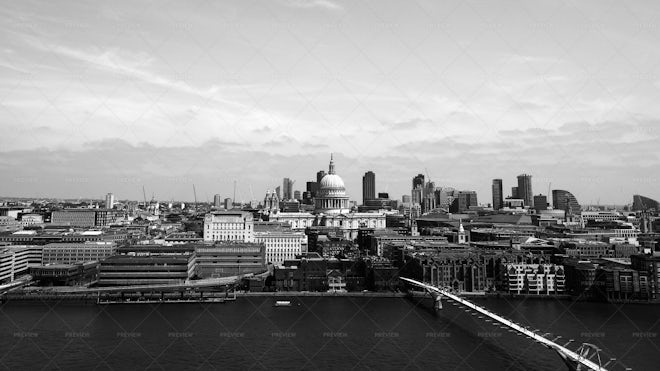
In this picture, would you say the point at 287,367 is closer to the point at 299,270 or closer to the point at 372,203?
the point at 299,270

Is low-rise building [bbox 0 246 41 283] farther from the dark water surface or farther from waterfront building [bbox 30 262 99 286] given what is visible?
the dark water surface

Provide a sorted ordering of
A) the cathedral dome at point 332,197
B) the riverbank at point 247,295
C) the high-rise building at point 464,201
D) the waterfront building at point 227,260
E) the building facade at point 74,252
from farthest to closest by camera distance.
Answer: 1. the high-rise building at point 464,201
2. the cathedral dome at point 332,197
3. the building facade at point 74,252
4. the waterfront building at point 227,260
5. the riverbank at point 247,295

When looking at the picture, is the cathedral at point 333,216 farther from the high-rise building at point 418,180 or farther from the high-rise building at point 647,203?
the high-rise building at point 647,203

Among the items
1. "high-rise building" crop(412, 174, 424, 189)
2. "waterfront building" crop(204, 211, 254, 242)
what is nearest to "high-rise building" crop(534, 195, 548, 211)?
"high-rise building" crop(412, 174, 424, 189)

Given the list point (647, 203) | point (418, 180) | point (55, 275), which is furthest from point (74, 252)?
point (647, 203)

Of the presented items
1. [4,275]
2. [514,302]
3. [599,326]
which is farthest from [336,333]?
[4,275]

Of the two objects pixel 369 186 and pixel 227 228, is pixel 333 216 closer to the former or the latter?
pixel 227 228

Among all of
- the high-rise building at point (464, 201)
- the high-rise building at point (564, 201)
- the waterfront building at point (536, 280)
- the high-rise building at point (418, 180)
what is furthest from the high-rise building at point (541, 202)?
the waterfront building at point (536, 280)
